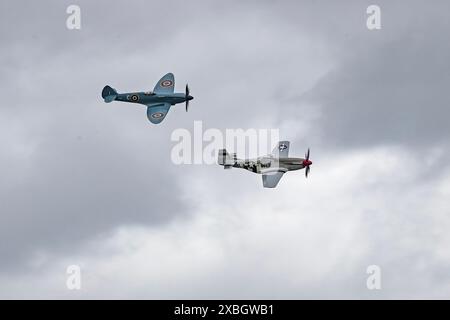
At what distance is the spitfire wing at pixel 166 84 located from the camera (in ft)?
634

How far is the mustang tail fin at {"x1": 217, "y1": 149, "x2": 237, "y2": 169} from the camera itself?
590ft

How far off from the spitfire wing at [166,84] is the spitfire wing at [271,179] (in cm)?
2590

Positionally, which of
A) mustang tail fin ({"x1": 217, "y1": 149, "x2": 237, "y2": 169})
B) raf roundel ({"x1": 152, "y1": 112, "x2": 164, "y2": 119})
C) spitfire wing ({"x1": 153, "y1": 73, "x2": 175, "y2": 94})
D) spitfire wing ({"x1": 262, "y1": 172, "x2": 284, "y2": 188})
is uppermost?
spitfire wing ({"x1": 153, "y1": 73, "x2": 175, "y2": 94})

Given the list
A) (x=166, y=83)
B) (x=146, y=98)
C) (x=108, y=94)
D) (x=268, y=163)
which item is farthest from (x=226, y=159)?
(x=108, y=94)

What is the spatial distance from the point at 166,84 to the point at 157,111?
7589mm

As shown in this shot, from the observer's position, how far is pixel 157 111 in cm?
18875

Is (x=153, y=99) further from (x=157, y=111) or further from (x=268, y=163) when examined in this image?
(x=268, y=163)

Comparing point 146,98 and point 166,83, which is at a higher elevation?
point 166,83

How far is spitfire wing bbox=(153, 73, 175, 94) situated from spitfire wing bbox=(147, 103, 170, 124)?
12.5 ft

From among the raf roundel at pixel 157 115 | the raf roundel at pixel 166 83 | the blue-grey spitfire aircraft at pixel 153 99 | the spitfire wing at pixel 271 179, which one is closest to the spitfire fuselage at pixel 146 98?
the blue-grey spitfire aircraft at pixel 153 99

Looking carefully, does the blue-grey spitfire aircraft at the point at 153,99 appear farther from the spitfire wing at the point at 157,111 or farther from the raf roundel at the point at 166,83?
the raf roundel at the point at 166,83

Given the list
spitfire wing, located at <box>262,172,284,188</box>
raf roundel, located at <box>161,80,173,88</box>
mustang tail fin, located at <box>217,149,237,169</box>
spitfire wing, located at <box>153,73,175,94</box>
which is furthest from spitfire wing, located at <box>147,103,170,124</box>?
spitfire wing, located at <box>262,172,284,188</box>

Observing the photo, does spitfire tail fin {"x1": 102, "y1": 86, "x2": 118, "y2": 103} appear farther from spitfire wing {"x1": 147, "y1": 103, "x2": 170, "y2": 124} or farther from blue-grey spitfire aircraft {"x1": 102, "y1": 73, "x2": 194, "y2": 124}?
spitfire wing {"x1": 147, "y1": 103, "x2": 170, "y2": 124}
